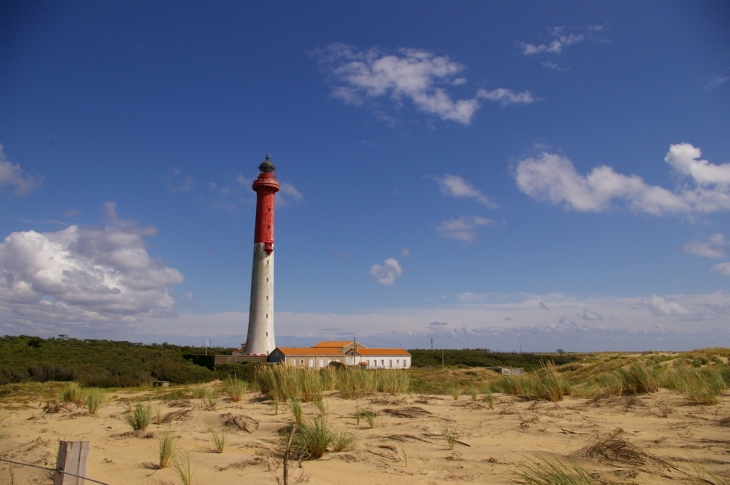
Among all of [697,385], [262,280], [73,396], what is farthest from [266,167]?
[697,385]

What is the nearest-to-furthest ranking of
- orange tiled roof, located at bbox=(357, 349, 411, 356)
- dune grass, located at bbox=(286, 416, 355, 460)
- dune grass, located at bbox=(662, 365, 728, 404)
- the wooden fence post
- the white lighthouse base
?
1. the wooden fence post
2. dune grass, located at bbox=(286, 416, 355, 460)
3. dune grass, located at bbox=(662, 365, 728, 404)
4. the white lighthouse base
5. orange tiled roof, located at bbox=(357, 349, 411, 356)

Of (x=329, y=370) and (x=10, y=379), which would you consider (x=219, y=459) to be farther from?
(x=10, y=379)

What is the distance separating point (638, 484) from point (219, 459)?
211 inches

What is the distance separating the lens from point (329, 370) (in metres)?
15.4

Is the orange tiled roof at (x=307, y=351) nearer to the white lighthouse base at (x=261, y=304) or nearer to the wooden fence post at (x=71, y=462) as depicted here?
the white lighthouse base at (x=261, y=304)

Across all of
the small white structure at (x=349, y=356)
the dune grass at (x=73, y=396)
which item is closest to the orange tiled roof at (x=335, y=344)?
the small white structure at (x=349, y=356)

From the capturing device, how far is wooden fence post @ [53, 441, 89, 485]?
171 inches

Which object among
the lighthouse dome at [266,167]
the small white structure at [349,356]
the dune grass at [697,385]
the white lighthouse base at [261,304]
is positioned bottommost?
the small white structure at [349,356]

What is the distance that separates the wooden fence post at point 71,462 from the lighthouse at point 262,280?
108ft

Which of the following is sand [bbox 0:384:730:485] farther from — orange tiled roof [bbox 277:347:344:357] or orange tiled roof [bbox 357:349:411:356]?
orange tiled roof [bbox 357:349:411:356]

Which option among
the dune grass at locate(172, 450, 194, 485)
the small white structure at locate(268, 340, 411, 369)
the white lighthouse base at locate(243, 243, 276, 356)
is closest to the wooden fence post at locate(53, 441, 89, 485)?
the dune grass at locate(172, 450, 194, 485)

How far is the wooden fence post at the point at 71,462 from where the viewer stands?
4.34 m

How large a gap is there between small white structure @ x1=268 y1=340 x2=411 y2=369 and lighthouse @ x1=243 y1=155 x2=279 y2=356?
2.95 m

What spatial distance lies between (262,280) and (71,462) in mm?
33038
